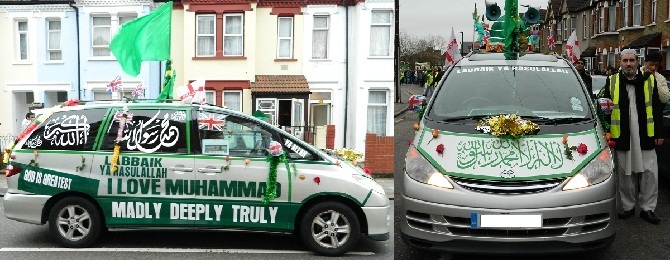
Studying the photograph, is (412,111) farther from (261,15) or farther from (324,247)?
(261,15)

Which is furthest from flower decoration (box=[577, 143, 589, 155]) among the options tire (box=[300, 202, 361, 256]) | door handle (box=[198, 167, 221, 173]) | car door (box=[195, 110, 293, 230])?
door handle (box=[198, 167, 221, 173])

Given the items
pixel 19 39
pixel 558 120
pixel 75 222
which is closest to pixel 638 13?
pixel 558 120

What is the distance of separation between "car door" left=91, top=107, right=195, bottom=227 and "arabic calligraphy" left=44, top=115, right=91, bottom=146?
0.24 metres

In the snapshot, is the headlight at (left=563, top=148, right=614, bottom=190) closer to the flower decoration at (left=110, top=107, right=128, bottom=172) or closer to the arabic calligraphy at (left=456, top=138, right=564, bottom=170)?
the arabic calligraphy at (left=456, top=138, right=564, bottom=170)

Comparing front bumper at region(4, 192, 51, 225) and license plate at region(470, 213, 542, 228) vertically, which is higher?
license plate at region(470, 213, 542, 228)

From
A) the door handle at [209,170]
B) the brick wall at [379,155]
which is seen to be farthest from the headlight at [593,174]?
the brick wall at [379,155]

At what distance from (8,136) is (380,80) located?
12.7 meters

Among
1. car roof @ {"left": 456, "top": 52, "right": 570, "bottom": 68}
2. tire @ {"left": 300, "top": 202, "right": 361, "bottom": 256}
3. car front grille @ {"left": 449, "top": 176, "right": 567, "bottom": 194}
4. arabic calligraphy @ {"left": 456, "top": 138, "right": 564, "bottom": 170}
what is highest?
car roof @ {"left": 456, "top": 52, "right": 570, "bottom": 68}

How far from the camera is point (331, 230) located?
7227mm

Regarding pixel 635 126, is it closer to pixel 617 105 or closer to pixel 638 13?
pixel 617 105

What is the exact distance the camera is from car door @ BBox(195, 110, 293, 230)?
7.28m

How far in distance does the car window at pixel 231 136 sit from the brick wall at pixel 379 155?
17.2 feet

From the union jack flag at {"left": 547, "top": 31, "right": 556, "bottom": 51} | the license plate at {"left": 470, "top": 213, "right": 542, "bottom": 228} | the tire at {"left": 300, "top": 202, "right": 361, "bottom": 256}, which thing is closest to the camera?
the license plate at {"left": 470, "top": 213, "right": 542, "bottom": 228}

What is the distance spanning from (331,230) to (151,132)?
83.9 inches
